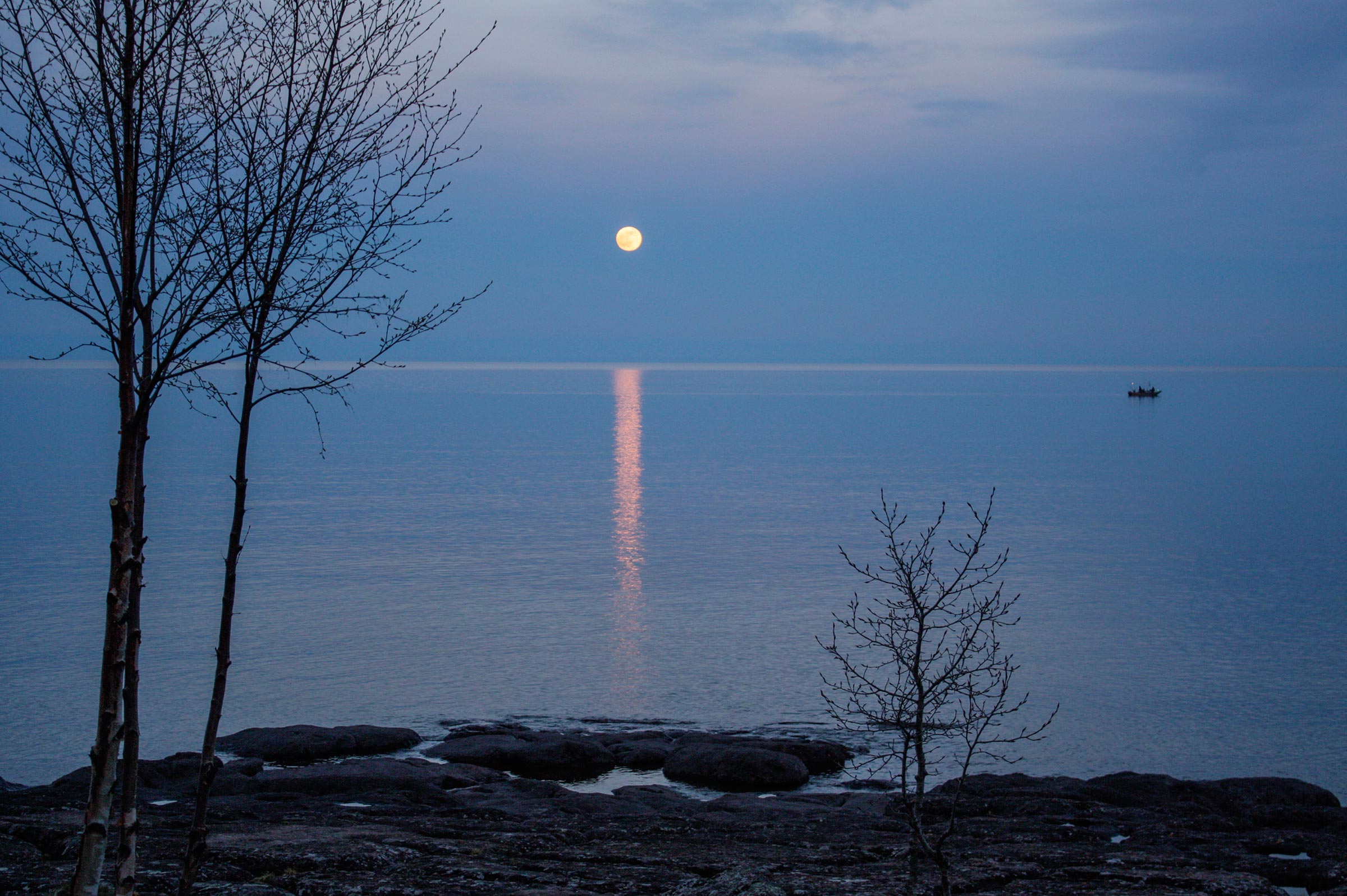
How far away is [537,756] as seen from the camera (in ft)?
62.1

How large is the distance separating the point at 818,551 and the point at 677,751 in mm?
20443

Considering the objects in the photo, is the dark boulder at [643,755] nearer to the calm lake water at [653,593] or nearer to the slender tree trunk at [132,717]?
the calm lake water at [653,593]

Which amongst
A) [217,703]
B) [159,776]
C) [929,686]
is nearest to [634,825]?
[929,686]

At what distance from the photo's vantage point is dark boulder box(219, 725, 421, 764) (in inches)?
757

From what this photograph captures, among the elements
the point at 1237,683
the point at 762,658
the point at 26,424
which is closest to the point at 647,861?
the point at 762,658

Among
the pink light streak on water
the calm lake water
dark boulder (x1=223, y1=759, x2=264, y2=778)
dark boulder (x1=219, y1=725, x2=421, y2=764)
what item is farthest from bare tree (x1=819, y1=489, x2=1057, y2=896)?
dark boulder (x1=223, y1=759, x2=264, y2=778)

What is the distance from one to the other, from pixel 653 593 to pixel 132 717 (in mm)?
25975

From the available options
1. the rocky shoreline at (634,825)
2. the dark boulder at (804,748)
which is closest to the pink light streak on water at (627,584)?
the dark boulder at (804,748)

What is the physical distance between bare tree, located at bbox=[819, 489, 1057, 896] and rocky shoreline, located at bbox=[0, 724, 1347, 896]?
0.76 m

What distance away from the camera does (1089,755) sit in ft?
65.0

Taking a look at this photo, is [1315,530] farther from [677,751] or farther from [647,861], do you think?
[647,861]

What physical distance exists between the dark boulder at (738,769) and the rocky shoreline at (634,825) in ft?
0.11

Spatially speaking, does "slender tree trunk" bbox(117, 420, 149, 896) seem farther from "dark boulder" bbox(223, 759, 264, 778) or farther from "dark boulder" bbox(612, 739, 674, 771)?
"dark boulder" bbox(612, 739, 674, 771)

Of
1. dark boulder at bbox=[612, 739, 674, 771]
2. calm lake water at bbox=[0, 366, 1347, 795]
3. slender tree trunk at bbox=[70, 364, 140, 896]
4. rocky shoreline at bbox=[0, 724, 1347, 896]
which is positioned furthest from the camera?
calm lake water at bbox=[0, 366, 1347, 795]
